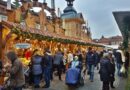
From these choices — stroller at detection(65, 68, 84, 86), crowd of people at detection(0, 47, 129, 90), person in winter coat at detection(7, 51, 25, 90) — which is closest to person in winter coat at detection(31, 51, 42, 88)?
crowd of people at detection(0, 47, 129, 90)

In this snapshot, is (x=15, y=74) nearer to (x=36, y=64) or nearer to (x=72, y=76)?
(x=36, y=64)

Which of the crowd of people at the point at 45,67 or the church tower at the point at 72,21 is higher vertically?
the church tower at the point at 72,21

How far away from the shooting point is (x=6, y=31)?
60.8ft

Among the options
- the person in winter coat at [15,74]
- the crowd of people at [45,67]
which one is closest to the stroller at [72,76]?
the crowd of people at [45,67]

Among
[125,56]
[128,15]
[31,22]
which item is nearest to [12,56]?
[128,15]

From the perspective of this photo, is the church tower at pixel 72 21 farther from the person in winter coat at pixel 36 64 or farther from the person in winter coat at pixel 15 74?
the person in winter coat at pixel 15 74

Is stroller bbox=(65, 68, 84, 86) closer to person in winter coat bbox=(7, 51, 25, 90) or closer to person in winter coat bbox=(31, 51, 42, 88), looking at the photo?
person in winter coat bbox=(31, 51, 42, 88)

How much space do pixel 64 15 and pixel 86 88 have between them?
60901 millimetres

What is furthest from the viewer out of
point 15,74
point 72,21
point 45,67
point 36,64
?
point 72,21

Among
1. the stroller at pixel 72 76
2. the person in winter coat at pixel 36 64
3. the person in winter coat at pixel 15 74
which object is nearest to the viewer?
the person in winter coat at pixel 15 74

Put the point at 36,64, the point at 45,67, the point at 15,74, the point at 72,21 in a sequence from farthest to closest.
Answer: the point at 72,21 < the point at 45,67 < the point at 36,64 < the point at 15,74

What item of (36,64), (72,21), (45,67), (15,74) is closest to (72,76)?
(45,67)

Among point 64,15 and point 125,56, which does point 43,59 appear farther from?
point 64,15

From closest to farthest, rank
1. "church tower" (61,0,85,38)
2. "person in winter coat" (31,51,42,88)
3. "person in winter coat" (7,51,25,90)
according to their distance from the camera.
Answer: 1. "person in winter coat" (7,51,25,90)
2. "person in winter coat" (31,51,42,88)
3. "church tower" (61,0,85,38)
